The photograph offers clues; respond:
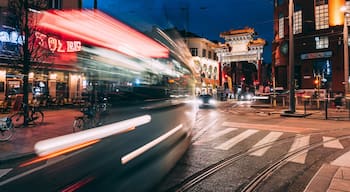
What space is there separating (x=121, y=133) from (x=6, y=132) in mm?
5733

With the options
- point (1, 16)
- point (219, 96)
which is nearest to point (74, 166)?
point (1, 16)

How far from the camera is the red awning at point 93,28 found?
273 inches

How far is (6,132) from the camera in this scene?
11.2 metres

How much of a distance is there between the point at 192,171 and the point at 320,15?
39.7 m

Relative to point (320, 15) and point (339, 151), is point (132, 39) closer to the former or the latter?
point (339, 151)

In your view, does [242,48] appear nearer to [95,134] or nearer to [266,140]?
[266,140]

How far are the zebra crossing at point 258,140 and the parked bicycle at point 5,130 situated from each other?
713 cm

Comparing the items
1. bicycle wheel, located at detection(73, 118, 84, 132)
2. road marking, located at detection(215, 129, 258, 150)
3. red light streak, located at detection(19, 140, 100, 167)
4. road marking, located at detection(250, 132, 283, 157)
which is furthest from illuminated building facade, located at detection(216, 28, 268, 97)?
red light streak, located at detection(19, 140, 100, 167)

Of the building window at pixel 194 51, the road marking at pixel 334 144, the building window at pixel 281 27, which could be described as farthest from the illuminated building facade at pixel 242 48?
the road marking at pixel 334 144

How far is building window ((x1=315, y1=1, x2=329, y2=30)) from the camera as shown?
38688 mm

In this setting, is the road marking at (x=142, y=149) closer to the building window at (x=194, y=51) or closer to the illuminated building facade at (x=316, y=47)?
the illuminated building facade at (x=316, y=47)

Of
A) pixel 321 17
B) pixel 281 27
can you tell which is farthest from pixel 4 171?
pixel 281 27

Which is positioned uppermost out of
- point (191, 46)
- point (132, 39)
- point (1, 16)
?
point (191, 46)

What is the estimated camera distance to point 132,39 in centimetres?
802
